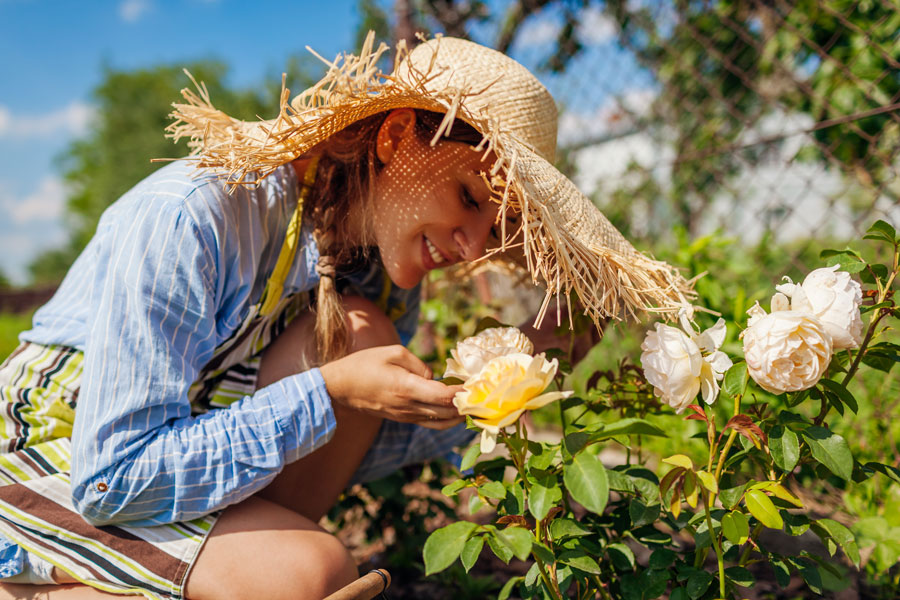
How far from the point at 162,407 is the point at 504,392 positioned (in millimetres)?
697

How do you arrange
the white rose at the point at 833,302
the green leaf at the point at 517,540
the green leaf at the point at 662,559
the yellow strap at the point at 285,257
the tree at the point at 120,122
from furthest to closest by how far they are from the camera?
the tree at the point at 120,122 < the yellow strap at the point at 285,257 < the green leaf at the point at 662,559 < the white rose at the point at 833,302 < the green leaf at the point at 517,540

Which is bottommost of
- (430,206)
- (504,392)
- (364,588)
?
(364,588)

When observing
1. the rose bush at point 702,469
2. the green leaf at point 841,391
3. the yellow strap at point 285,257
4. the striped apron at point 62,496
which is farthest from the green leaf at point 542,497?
the yellow strap at point 285,257

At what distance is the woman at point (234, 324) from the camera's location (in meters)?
1.06

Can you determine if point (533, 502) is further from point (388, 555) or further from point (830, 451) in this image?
point (388, 555)

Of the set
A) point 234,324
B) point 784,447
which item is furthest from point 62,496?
point 784,447

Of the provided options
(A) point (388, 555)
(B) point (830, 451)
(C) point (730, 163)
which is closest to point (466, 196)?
(B) point (830, 451)

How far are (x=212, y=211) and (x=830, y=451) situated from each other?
3.68ft

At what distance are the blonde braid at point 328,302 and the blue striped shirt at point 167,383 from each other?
0.20 metres

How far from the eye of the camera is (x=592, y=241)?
1132 mm

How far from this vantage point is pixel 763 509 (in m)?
0.81

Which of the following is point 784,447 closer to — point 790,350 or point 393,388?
point 790,350

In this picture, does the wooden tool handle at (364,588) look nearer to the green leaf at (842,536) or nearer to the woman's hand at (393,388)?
the woman's hand at (393,388)

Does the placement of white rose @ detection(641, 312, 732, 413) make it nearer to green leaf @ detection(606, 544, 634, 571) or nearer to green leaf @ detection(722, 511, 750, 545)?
green leaf @ detection(722, 511, 750, 545)
